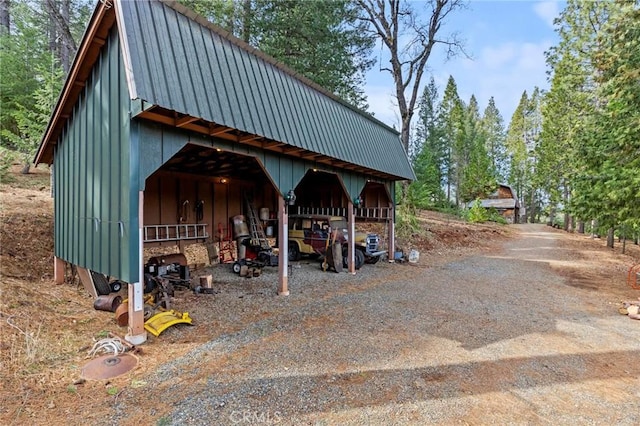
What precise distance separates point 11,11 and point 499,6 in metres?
20.1

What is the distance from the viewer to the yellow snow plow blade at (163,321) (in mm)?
4613

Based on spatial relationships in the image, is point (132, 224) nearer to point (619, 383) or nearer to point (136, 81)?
point (136, 81)

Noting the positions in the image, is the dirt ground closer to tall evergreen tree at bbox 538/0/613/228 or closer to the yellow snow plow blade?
the yellow snow plow blade

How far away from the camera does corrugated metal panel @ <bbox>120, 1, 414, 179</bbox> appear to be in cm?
448

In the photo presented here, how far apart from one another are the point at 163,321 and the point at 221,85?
3948 millimetres

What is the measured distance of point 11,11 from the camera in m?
13.6

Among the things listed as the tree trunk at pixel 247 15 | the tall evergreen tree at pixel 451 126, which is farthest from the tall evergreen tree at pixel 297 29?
the tall evergreen tree at pixel 451 126

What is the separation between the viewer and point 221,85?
215 inches

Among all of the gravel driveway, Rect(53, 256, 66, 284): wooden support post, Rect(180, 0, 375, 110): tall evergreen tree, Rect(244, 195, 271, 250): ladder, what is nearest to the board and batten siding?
the gravel driveway

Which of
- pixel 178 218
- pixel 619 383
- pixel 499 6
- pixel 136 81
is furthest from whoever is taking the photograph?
pixel 499 6

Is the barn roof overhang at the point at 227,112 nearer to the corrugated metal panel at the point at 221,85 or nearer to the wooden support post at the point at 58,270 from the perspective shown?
the corrugated metal panel at the point at 221,85

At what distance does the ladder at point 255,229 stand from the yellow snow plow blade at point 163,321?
5379 mm

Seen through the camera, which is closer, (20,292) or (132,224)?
(132,224)

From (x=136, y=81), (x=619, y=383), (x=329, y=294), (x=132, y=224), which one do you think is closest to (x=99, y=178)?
(x=132, y=224)
